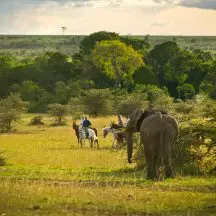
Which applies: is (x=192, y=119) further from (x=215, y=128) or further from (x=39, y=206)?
(x=39, y=206)

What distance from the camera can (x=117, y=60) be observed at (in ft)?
267

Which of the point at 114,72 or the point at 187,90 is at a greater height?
the point at 114,72

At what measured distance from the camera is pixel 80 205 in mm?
12352

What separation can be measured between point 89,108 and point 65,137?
2175 centimetres

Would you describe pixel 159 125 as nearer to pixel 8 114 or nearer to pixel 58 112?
pixel 8 114

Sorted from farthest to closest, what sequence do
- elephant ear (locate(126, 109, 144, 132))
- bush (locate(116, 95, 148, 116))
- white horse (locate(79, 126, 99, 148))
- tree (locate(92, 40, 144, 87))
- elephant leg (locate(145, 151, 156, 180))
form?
tree (locate(92, 40, 144, 87)), bush (locate(116, 95, 148, 116)), white horse (locate(79, 126, 99, 148)), elephant ear (locate(126, 109, 144, 132)), elephant leg (locate(145, 151, 156, 180))

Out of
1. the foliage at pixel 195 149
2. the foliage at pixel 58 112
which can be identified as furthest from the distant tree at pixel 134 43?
the foliage at pixel 195 149

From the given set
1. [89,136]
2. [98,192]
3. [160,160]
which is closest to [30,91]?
[89,136]

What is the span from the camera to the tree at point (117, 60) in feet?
261

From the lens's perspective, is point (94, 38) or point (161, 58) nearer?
point (161, 58)

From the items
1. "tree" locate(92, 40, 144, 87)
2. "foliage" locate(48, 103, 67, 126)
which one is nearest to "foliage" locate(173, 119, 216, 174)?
"foliage" locate(48, 103, 67, 126)

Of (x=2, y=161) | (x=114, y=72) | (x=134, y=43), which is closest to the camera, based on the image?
(x=2, y=161)

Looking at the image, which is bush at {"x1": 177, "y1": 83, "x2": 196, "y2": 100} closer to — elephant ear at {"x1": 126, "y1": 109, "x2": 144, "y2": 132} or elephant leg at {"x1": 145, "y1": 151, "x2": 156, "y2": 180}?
elephant ear at {"x1": 126, "y1": 109, "x2": 144, "y2": 132}

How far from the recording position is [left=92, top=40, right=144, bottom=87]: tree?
7944cm
